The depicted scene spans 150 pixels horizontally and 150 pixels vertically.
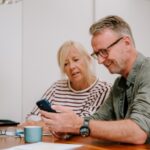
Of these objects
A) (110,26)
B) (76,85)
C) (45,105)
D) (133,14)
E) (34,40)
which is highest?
(133,14)

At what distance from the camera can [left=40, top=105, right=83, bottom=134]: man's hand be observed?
1.41 metres

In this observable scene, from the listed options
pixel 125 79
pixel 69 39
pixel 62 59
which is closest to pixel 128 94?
pixel 125 79

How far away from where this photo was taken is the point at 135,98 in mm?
1444

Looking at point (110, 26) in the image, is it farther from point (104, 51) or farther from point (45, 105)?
point (45, 105)

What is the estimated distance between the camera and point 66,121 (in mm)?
1428

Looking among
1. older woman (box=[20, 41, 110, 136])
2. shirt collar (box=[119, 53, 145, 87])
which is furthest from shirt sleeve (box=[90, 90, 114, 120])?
older woman (box=[20, 41, 110, 136])

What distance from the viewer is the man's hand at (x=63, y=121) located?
55.7 inches

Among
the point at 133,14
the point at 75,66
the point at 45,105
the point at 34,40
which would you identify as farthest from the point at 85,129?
the point at 133,14

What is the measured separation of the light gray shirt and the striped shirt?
0.54 meters

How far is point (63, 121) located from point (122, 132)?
10.6 inches

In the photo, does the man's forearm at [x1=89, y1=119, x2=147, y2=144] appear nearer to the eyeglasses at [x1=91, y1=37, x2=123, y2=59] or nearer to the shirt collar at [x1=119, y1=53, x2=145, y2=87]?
the shirt collar at [x1=119, y1=53, x2=145, y2=87]

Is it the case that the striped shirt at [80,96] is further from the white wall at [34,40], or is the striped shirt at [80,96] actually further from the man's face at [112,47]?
the man's face at [112,47]

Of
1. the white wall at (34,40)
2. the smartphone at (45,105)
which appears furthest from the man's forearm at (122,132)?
the white wall at (34,40)

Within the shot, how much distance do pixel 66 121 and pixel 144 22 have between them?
214 centimetres
